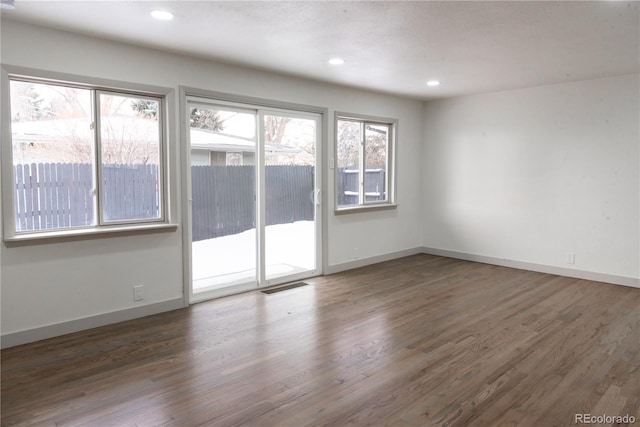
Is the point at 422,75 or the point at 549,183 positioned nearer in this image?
the point at 422,75

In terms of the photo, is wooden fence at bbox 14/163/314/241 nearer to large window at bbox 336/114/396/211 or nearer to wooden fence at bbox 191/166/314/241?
wooden fence at bbox 191/166/314/241

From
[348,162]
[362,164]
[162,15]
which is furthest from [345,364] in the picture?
[362,164]

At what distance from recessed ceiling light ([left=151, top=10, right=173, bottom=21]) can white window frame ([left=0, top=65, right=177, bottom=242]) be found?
2.94ft

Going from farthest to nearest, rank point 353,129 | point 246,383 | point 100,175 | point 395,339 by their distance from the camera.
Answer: point 353,129 < point 100,175 < point 395,339 < point 246,383

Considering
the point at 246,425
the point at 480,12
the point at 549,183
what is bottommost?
the point at 246,425

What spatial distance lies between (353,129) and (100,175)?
3468mm

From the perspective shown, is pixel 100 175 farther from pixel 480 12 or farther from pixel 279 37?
pixel 480 12

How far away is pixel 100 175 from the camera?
150 inches

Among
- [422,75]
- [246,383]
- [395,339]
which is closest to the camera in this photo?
[246,383]

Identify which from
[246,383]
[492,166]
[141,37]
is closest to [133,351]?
[246,383]

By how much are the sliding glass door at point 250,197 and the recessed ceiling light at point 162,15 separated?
3.93 ft

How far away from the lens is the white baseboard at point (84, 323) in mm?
3359

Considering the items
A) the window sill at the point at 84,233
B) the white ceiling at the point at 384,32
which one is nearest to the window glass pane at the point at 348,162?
the white ceiling at the point at 384,32

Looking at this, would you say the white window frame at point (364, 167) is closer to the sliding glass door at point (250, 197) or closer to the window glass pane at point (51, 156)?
the sliding glass door at point (250, 197)
